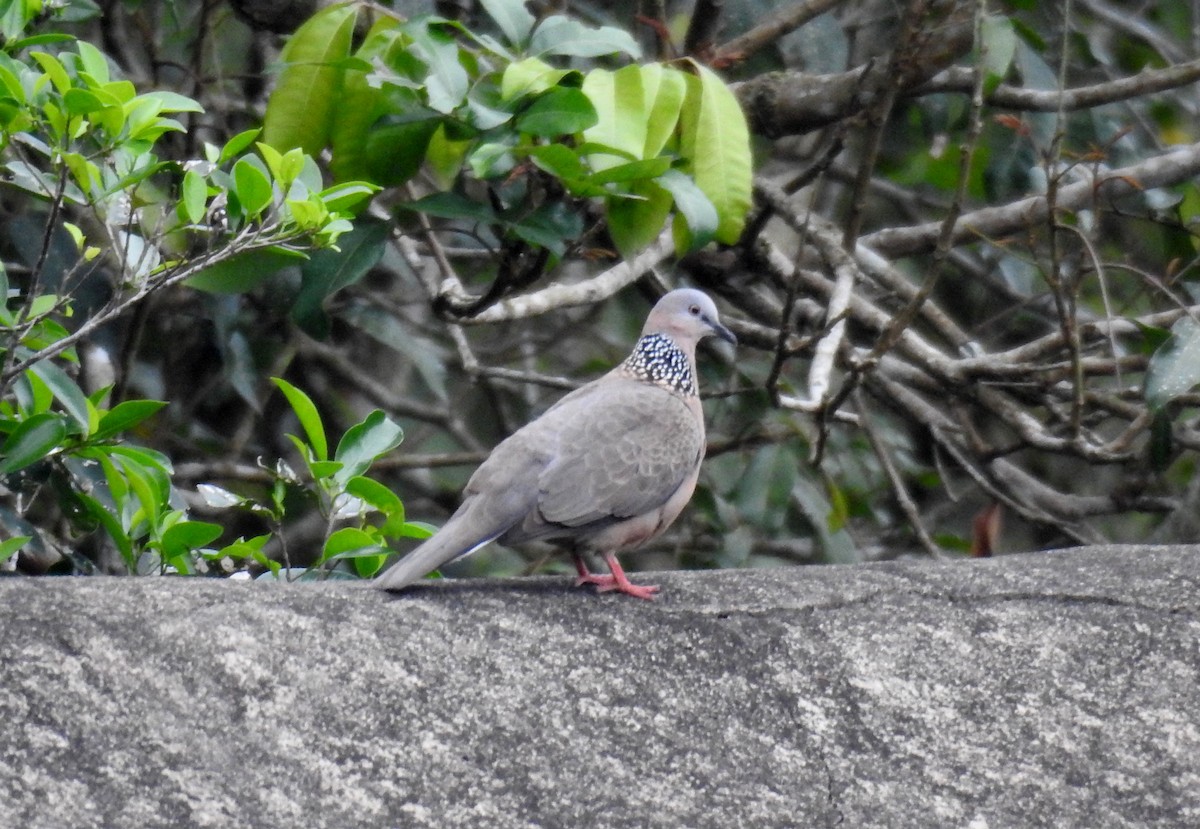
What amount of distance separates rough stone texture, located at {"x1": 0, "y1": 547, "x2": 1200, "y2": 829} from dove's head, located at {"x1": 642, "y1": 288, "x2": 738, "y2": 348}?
1.29 metres

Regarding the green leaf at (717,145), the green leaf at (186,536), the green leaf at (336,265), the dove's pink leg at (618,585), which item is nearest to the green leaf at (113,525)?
the green leaf at (186,536)

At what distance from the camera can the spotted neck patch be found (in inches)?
165

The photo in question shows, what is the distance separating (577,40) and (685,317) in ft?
2.87

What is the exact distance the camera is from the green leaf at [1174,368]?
421 centimetres

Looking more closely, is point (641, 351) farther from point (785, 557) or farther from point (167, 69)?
point (167, 69)

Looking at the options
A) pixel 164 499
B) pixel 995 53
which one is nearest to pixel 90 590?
pixel 164 499

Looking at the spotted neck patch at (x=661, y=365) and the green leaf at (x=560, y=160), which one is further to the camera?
the spotted neck patch at (x=661, y=365)

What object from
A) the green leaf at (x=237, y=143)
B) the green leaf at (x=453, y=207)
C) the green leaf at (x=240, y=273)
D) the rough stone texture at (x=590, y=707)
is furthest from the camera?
the green leaf at (x=453, y=207)

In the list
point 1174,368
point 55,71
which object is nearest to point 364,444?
Result: point 55,71

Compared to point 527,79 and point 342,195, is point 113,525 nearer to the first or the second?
point 342,195

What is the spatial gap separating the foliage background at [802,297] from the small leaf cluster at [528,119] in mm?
215

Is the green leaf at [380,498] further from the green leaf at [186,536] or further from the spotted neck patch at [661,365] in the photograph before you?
the spotted neck patch at [661,365]

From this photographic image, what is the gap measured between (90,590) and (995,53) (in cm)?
308

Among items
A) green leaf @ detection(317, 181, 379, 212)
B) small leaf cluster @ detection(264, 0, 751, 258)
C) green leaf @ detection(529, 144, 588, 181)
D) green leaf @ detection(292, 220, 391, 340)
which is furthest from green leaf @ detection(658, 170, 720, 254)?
green leaf @ detection(292, 220, 391, 340)
